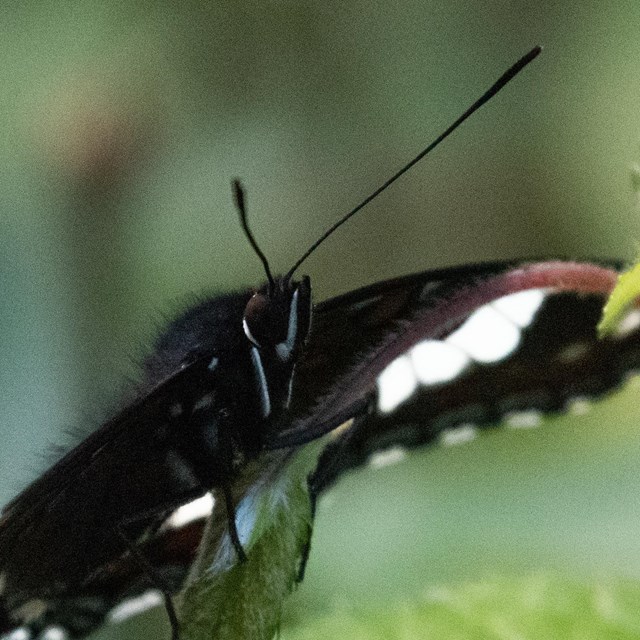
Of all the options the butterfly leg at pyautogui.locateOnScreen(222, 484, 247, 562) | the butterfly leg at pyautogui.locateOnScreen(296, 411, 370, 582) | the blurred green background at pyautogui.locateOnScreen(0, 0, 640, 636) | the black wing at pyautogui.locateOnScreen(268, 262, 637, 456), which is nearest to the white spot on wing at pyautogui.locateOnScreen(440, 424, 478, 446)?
the black wing at pyautogui.locateOnScreen(268, 262, 637, 456)

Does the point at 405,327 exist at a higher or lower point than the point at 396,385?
higher

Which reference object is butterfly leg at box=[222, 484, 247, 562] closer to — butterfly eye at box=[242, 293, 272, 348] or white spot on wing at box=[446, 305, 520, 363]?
butterfly eye at box=[242, 293, 272, 348]

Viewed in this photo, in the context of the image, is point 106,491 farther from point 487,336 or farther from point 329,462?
point 487,336

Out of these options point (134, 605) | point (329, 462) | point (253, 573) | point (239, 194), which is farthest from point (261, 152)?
point (253, 573)

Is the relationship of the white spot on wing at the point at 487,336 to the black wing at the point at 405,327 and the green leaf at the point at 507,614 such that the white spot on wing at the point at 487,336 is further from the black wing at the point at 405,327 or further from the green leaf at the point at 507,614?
the green leaf at the point at 507,614

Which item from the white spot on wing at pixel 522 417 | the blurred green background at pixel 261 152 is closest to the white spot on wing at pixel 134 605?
the white spot on wing at pixel 522 417

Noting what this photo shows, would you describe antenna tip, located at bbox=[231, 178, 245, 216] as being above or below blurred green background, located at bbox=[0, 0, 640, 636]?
above

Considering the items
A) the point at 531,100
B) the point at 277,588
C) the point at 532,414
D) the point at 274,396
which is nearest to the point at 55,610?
the point at 274,396

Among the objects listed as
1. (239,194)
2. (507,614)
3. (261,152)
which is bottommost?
(261,152)
